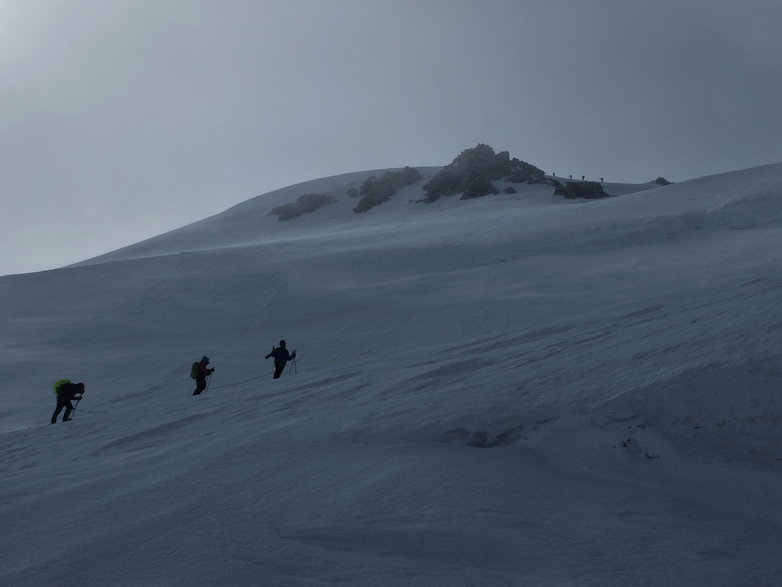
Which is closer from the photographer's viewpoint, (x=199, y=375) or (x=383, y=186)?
(x=199, y=375)

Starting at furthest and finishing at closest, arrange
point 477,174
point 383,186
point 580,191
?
point 383,186 < point 477,174 < point 580,191

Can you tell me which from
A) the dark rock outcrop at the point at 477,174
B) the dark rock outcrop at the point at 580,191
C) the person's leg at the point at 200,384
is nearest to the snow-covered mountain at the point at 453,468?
the person's leg at the point at 200,384

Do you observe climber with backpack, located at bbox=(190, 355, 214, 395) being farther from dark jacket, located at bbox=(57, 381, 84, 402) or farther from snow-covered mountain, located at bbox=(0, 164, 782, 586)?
dark jacket, located at bbox=(57, 381, 84, 402)

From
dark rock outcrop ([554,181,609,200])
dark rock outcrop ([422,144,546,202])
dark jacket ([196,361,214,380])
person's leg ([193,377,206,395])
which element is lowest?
person's leg ([193,377,206,395])

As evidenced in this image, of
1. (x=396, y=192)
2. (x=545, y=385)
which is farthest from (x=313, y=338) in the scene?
(x=396, y=192)

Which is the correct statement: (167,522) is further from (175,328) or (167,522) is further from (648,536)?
(175,328)

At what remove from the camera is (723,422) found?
19.9 feet

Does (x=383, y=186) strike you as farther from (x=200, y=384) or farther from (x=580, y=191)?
(x=200, y=384)

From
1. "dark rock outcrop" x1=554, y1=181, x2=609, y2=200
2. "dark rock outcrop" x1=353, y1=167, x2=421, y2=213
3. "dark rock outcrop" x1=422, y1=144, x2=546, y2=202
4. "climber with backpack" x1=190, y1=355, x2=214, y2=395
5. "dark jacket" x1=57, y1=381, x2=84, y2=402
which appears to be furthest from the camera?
"dark rock outcrop" x1=353, y1=167, x2=421, y2=213

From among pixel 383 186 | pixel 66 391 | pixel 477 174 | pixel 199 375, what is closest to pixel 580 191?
pixel 477 174

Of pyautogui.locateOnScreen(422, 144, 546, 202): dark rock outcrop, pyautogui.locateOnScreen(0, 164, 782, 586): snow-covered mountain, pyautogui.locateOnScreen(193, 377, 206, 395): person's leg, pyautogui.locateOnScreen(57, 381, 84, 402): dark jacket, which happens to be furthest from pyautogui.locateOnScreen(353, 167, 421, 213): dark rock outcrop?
pyautogui.locateOnScreen(57, 381, 84, 402): dark jacket

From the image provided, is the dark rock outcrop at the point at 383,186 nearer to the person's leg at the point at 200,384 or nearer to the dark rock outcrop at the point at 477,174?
the dark rock outcrop at the point at 477,174

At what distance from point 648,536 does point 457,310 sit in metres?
15.9

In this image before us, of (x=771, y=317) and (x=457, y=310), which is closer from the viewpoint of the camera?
(x=771, y=317)
